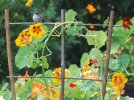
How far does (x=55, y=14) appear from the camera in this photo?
4.22 metres

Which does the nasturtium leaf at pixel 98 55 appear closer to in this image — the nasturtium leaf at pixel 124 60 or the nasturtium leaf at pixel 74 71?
the nasturtium leaf at pixel 124 60

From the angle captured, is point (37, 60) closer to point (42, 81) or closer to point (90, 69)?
point (42, 81)

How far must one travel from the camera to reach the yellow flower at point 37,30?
175 cm

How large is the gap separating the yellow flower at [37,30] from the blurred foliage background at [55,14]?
1.74 m

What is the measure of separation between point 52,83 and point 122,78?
0.30 m

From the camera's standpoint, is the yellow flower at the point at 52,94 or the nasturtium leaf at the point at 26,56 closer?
the nasturtium leaf at the point at 26,56

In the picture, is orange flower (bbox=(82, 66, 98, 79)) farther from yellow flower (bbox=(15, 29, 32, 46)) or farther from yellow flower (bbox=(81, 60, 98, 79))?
yellow flower (bbox=(15, 29, 32, 46))

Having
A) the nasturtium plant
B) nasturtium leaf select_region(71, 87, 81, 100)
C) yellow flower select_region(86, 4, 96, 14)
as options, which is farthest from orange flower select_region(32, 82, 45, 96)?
yellow flower select_region(86, 4, 96, 14)

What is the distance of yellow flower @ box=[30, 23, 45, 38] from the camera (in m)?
1.75

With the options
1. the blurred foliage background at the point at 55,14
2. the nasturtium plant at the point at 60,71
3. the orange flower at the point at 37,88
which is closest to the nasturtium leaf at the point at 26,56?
the nasturtium plant at the point at 60,71

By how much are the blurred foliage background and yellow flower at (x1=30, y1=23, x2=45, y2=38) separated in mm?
1739

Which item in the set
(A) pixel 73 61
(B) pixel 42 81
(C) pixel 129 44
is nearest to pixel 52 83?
(B) pixel 42 81

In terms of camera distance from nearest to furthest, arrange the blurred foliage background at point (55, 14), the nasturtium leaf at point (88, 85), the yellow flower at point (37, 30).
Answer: the yellow flower at point (37, 30), the nasturtium leaf at point (88, 85), the blurred foliage background at point (55, 14)

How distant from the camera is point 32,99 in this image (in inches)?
75.5
